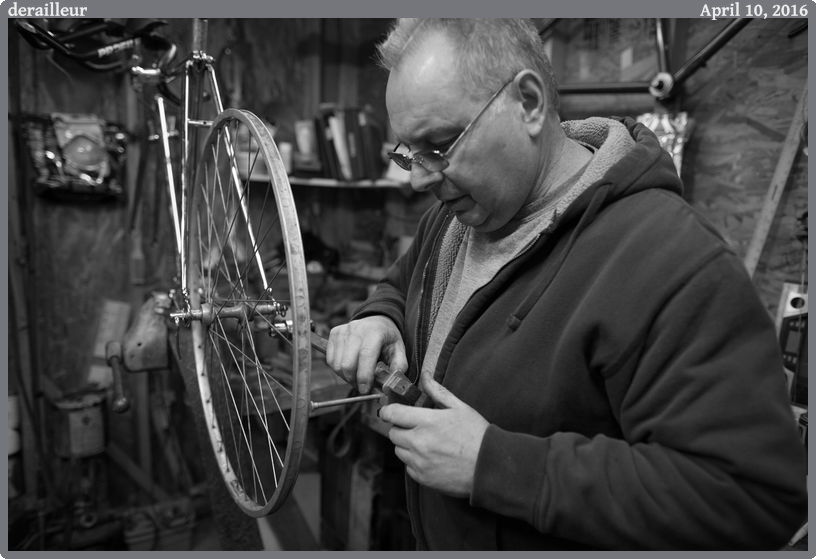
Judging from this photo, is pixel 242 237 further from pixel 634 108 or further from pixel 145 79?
pixel 634 108

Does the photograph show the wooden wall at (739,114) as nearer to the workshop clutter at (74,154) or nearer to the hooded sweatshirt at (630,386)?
the hooded sweatshirt at (630,386)

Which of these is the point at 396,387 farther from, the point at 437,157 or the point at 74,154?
the point at 74,154

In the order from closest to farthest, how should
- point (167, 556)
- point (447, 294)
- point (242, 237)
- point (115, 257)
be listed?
point (447, 294)
point (167, 556)
point (115, 257)
point (242, 237)

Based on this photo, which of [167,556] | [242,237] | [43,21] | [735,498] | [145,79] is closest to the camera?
[735,498]

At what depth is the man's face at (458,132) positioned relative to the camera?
28.4 inches

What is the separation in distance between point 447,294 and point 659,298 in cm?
37

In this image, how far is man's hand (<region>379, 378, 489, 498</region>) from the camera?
2.14 ft

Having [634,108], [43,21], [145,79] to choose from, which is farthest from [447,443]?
→ [43,21]

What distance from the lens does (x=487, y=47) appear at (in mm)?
728

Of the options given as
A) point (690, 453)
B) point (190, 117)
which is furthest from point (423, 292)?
point (190, 117)

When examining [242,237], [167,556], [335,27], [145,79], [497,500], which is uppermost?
[335,27]

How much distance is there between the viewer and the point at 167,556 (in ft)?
3.94

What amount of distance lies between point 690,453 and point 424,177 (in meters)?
0.49

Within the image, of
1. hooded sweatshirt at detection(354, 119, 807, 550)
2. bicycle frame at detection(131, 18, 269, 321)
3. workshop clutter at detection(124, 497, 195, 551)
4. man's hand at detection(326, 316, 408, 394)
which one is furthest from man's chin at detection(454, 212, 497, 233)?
workshop clutter at detection(124, 497, 195, 551)
